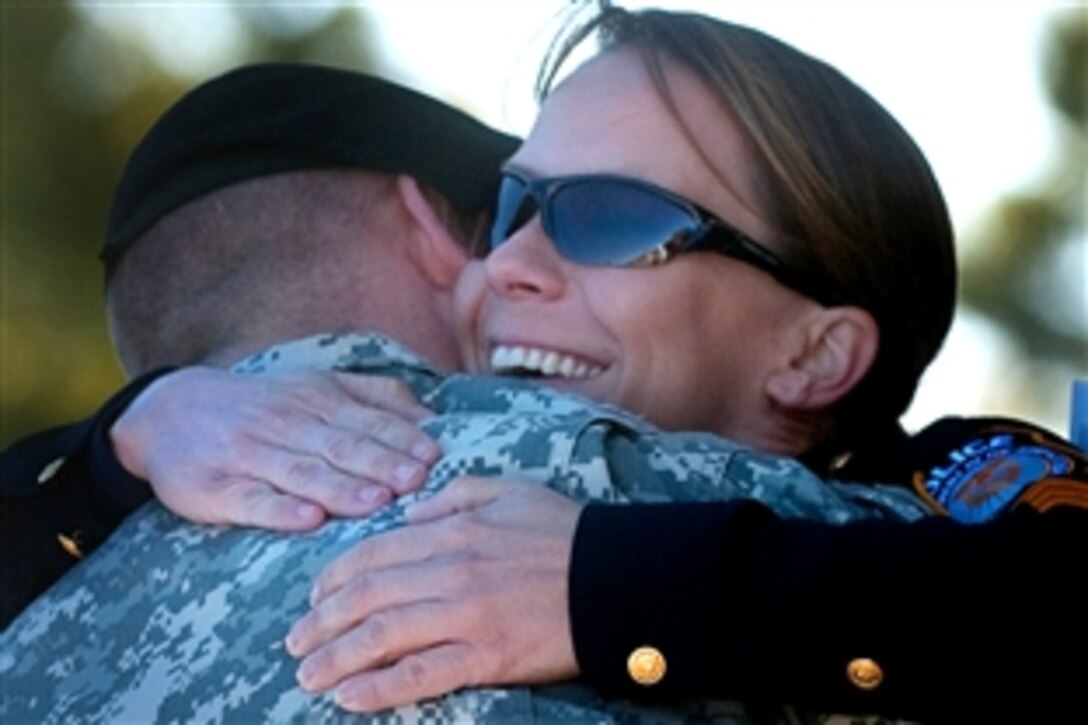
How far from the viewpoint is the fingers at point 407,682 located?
2.95 m

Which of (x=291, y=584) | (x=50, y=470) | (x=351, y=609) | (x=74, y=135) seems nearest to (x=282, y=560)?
(x=291, y=584)

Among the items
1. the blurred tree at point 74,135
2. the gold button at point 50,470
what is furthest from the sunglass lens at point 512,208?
the blurred tree at point 74,135

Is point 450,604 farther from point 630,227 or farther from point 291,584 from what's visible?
point 630,227

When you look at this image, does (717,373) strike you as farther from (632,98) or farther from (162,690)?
(162,690)

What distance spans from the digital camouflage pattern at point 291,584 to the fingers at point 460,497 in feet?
0.16

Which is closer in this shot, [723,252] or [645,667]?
[645,667]

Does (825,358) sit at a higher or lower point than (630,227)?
lower

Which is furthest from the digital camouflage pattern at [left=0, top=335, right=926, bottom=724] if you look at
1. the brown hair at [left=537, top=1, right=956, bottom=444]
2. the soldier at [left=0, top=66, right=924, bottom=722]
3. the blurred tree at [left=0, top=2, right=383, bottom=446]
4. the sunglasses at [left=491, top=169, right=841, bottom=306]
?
the blurred tree at [left=0, top=2, right=383, bottom=446]

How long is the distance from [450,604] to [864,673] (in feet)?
1.47

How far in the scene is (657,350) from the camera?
3.98m

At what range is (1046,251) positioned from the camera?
1567cm

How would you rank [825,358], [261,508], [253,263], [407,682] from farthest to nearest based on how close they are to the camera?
[253,263], [825,358], [261,508], [407,682]

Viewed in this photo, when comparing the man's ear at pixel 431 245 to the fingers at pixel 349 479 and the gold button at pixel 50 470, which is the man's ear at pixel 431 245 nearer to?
the gold button at pixel 50 470

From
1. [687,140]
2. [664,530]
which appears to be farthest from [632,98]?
[664,530]
